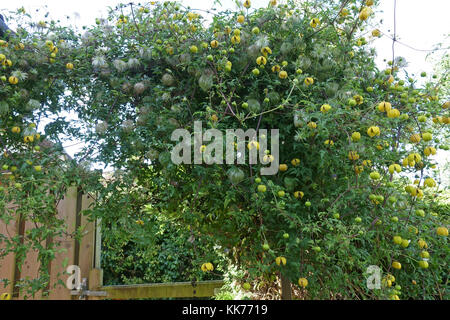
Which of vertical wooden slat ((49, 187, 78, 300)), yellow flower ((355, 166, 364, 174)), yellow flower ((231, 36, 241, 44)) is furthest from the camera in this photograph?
vertical wooden slat ((49, 187, 78, 300))

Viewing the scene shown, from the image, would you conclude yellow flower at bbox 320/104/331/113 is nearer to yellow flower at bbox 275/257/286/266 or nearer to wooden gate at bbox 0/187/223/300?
yellow flower at bbox 275/257/286/266

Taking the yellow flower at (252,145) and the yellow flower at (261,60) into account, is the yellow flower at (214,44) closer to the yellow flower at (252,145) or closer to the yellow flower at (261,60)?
the yellow flower at (261,60)

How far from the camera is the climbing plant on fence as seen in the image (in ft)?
4.49

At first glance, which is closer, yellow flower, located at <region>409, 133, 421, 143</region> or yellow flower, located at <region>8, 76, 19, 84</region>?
yellow flower, located at <region>409, 133, 421, 143</region>

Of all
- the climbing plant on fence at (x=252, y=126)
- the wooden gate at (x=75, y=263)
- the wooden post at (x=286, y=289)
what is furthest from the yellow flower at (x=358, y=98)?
the wooden gate at (x=75, y=263)

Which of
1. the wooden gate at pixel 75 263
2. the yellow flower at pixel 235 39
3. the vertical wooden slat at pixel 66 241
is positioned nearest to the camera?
the yellow flower at pixel 235 39

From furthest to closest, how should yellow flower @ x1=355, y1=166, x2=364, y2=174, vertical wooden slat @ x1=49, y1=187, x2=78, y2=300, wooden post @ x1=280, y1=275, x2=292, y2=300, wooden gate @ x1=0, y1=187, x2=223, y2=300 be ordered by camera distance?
vertical wooden slat @ x1=49, y1=187, x2=78, y2=300, wooden gate @ x1=0, y1=187, x2=223, y2=300, wooden post @ x1=280, y1=275, x2=292, y2=300, yellow flower @ x1=355, y1=166, x2=364, y2=174

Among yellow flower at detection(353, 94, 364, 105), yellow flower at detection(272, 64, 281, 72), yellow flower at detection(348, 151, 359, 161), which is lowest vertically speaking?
yellow flower at detection(348, 151, 359, 161)

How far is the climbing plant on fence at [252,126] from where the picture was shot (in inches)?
53.8

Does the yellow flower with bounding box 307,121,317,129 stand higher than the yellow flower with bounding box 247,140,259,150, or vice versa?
the yellow flower with bounding box 307,121,317,129

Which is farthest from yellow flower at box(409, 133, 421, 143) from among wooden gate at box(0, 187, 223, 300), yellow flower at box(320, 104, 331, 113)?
wooden gate at box(0, 187, 223, 300)

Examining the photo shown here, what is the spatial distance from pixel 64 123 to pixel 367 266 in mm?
1513

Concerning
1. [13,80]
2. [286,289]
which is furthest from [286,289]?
[13,80]
